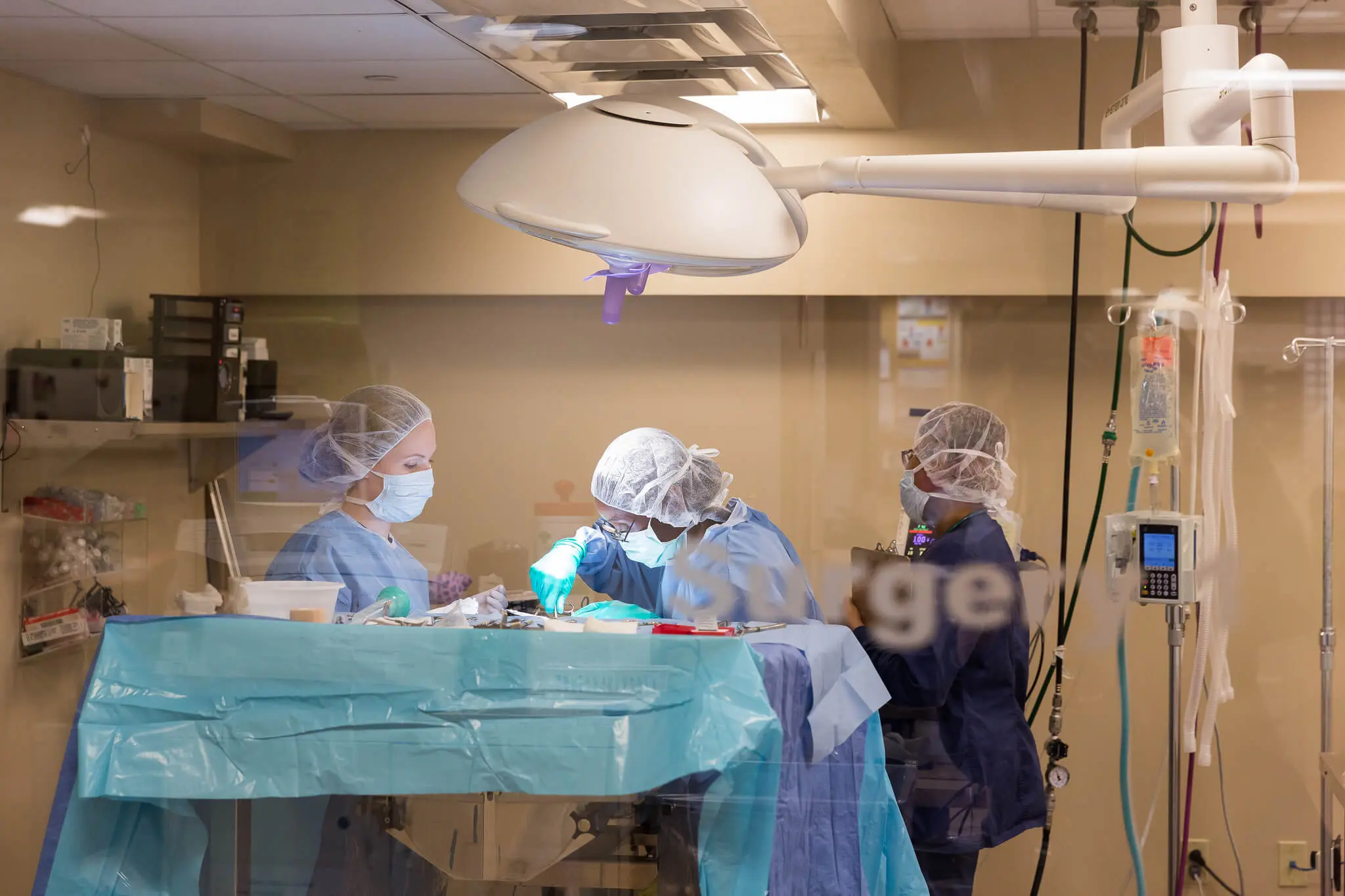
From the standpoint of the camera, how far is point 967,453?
177 cm

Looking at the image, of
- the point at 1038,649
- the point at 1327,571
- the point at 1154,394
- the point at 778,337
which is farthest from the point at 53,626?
the point at 1327,571

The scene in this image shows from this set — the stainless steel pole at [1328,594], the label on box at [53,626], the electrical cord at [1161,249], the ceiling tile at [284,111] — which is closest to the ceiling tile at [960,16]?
the electrical cord at [1161,249]

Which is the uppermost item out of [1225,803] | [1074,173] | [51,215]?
[51,215]

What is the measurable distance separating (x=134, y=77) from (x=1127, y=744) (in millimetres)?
1979

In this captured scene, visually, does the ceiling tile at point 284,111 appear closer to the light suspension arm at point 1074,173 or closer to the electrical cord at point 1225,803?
the light suspension arm at point 1074,173

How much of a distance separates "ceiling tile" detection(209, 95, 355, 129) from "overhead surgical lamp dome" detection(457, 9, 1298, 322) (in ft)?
2.61

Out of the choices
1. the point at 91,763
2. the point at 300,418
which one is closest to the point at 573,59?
the point at 300,418

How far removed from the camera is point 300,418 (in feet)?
6.28

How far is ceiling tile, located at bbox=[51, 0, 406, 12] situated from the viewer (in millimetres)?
1703

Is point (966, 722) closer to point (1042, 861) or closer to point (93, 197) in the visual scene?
point (1042, 861)

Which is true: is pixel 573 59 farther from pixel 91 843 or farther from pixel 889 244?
pixel 91 843

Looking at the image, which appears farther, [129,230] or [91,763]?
[129,230]

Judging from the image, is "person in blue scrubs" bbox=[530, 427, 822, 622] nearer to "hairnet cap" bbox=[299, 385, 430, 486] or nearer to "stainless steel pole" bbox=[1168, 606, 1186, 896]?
"hairnet cap" bbox=[299, 385, 430, 486]

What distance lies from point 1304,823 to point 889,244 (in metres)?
1.14
